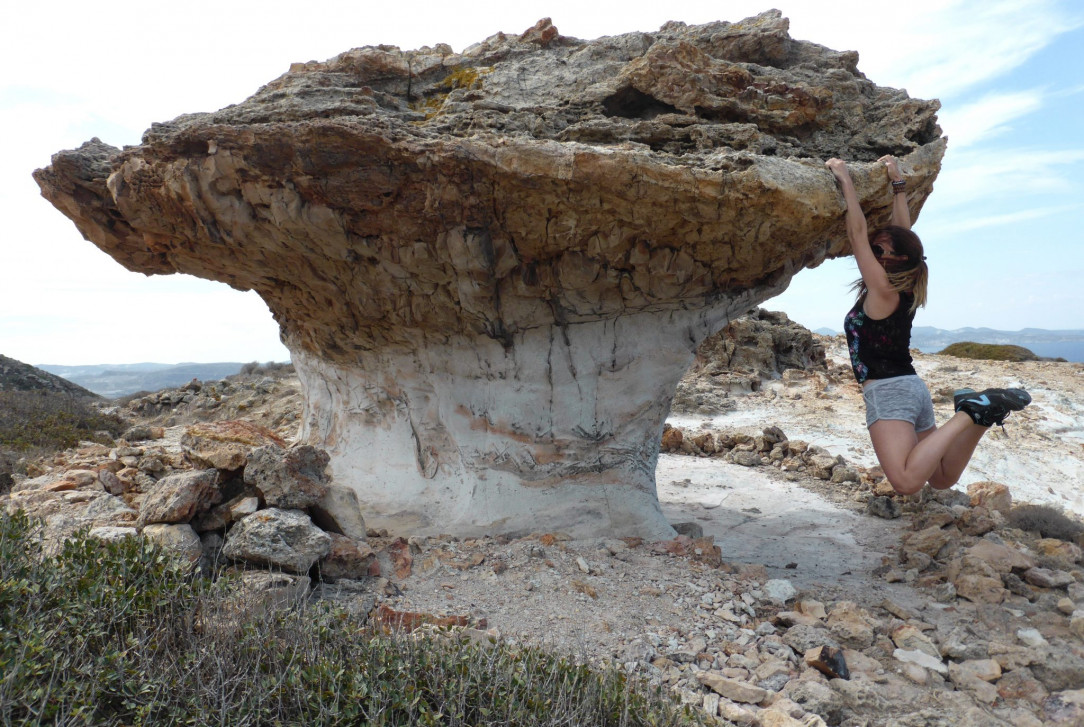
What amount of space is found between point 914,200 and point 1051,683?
11.0 ft

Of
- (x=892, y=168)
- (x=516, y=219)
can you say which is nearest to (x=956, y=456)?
(x=892, y=168)

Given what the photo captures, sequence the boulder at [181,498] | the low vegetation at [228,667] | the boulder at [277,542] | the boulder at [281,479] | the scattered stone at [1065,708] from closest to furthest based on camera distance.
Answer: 1. the low vegetation at [228,667]
2. the scattered stone at [1065,708]
3. the boulder at [277,542]
4. the boulder at [181,498]
5. the boulder at [281,479]

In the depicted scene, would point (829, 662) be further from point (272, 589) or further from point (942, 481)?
point (272, 589)

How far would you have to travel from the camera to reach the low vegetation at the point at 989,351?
19.2 m

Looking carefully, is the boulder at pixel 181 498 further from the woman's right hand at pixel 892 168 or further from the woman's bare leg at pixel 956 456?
the woman's right hand at pixel 892 168

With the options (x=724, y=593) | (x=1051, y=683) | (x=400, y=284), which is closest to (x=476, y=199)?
(x=400, y=284)

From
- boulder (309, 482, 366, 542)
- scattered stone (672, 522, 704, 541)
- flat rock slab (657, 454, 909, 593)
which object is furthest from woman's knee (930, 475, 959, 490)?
boulder (309, 482, 366, 542)

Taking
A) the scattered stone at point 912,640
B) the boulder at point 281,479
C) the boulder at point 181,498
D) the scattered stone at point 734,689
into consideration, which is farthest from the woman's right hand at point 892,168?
the boulder at point 181,498

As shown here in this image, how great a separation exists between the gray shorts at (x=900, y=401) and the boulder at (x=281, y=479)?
3.59 m

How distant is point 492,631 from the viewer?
3.40 metres

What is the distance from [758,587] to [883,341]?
5.89 feet

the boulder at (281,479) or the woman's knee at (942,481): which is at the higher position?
the boulder at (281,479)

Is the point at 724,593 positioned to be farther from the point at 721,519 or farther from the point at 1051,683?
the point at 721,519

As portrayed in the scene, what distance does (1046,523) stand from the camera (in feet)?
19.4
